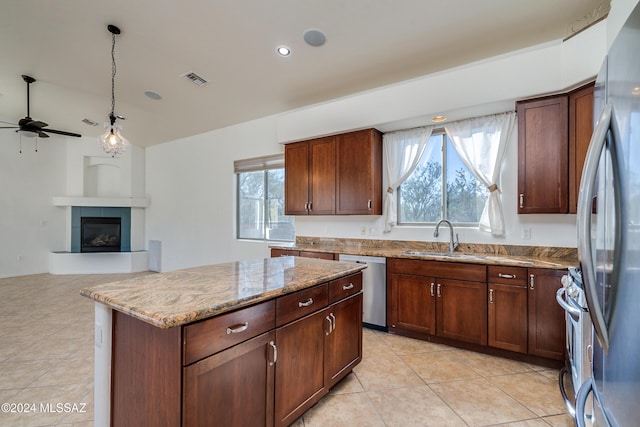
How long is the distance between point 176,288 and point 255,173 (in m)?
3.85

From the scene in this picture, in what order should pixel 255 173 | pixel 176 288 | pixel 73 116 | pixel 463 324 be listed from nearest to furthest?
pixel 176 288 < pixel 463 324 < pixel 255 173 < pixel 73 116

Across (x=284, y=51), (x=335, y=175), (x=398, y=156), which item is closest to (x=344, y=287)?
(x=335, y=175)

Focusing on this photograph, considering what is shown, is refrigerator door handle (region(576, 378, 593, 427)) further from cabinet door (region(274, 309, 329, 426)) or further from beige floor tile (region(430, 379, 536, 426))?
cabinet door (region(274, 309, 329, 426))

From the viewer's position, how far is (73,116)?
5664 mm

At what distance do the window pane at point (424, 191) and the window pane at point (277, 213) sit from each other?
186cm

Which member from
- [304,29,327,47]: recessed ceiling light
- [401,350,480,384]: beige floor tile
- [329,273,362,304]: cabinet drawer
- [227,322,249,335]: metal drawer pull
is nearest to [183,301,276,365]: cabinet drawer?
[227,322,249,335]: metal drawer pull

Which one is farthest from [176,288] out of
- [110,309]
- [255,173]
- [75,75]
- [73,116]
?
[73,116]

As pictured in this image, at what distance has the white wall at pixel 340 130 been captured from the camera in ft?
8.59

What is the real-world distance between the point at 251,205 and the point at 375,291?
285 centimetres

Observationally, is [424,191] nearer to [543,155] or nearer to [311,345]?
[543,155]

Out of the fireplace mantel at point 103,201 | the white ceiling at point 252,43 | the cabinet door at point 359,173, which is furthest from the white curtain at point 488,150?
the fireplace mantel at point 103,201

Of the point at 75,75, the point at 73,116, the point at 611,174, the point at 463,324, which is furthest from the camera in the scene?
the point at 73,116

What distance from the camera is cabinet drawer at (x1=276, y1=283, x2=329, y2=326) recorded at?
1.62m

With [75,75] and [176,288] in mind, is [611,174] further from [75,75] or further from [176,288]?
[75,75]
